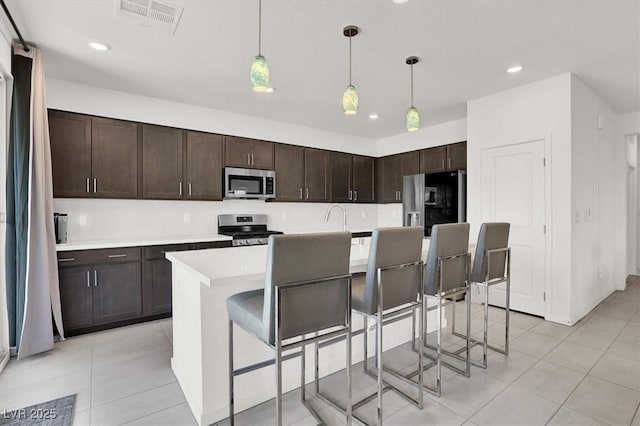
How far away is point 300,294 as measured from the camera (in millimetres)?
1438

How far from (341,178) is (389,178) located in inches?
36.8

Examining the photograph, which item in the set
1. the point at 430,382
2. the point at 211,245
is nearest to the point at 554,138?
the point at 430,382

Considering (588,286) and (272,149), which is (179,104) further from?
(588,286)

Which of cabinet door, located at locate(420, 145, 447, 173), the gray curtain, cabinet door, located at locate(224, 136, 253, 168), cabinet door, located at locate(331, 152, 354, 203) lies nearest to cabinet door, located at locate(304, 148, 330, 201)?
cabinet door, located at locate(331, 152, 354, 203)

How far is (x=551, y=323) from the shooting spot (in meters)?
3.37

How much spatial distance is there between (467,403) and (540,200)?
2.52 metres

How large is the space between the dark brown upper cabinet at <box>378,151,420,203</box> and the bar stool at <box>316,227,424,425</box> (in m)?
3.68

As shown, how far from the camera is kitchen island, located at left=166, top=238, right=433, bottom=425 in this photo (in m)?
1.81

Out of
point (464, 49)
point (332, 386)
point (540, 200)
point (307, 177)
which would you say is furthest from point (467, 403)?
point (307, 177)

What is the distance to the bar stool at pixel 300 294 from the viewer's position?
137 centimetres

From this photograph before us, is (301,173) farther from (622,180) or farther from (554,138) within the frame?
(622,180)

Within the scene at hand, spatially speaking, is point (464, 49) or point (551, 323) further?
point (551, 323)

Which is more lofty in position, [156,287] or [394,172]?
[394,172]

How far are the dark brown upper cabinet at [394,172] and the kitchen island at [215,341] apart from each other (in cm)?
354
